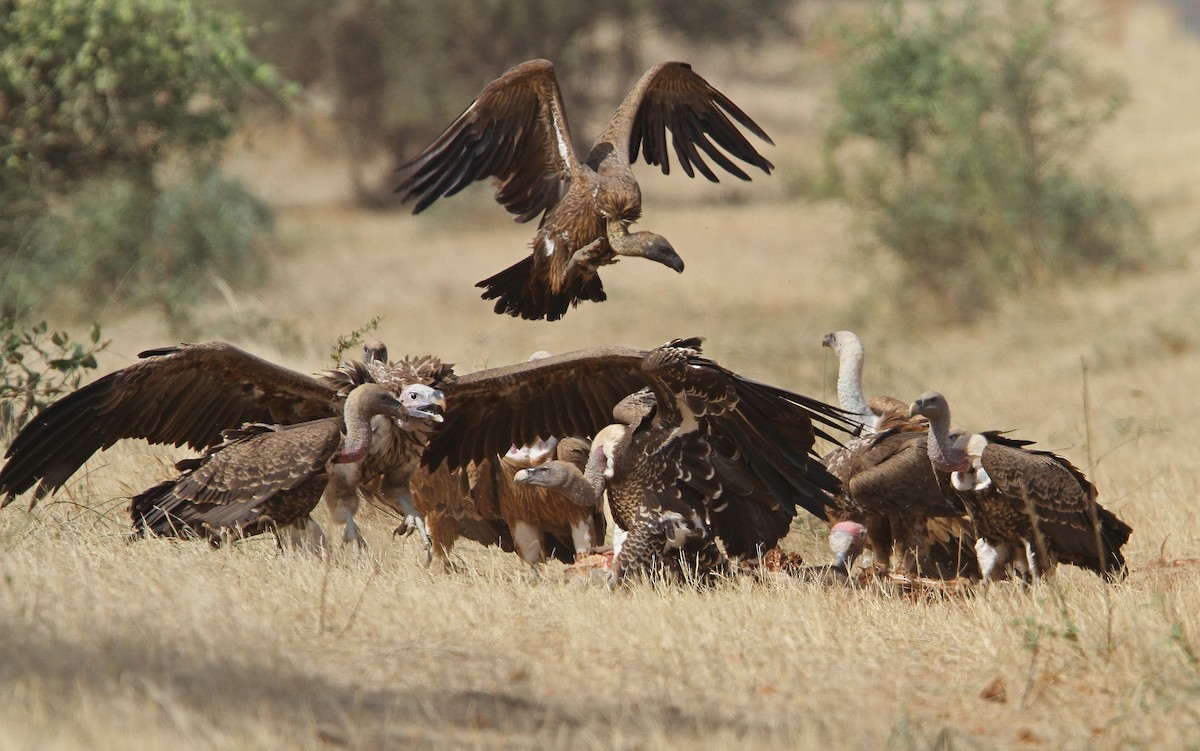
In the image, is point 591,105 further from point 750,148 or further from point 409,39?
point 750,148

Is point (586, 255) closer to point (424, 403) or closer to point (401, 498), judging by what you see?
point (401, 498)

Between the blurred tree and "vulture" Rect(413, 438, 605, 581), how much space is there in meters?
22.7

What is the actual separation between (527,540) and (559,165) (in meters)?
2.34

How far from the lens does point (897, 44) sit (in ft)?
65.8

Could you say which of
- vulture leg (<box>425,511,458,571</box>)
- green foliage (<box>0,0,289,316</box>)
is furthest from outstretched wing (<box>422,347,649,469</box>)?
green foliage (<box>0,0,289,316</box>)

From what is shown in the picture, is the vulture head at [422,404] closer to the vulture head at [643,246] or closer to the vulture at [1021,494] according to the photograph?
the vulture head at [643,246]

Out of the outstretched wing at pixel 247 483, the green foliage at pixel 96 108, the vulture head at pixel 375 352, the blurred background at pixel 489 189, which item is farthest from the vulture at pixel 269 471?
the green foliage at pixel 96 108

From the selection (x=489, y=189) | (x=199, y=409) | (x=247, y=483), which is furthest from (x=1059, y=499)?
(x=489, y=189)

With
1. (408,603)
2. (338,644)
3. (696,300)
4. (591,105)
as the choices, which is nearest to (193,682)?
(338,644)

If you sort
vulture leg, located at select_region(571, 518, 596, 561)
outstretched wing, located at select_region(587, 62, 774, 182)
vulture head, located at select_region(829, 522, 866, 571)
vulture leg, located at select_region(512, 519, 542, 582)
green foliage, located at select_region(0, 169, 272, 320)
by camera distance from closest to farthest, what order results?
1. vulture head, located at select_region(829, 522, 866, 571)
2. vulture leg, located at select_region(512, 519, 542, 582)
3. vulture leg, located at select_region(571, 518, 596, 561)
4. outstretched wing, located at select_region(587, 62, 774, 182)
5. green foliage, located at select_region(0, 169, 272, 320)

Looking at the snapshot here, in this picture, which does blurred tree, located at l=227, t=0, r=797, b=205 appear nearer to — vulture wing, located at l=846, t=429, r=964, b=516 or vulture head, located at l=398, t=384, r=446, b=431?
vulture wing, located at l=846, t=429, r=964, b=516

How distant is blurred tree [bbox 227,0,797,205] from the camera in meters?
29.7

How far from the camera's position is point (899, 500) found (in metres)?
6.58

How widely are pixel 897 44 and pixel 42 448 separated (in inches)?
637
